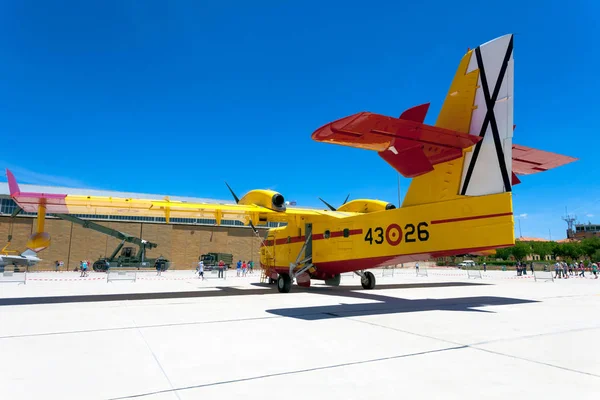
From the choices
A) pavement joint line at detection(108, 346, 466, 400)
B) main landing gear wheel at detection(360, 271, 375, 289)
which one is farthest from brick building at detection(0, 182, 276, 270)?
pavement joint line at detection(108, 346, 466, 400)

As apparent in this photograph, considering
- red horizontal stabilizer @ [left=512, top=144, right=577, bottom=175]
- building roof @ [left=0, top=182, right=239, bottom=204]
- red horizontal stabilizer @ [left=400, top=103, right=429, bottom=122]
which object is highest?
building roof @ [left=0, top=182, right=239, bottom=204]

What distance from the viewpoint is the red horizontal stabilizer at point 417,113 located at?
798cm

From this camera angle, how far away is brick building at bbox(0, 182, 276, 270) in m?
39.2

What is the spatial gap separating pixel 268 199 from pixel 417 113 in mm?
7659

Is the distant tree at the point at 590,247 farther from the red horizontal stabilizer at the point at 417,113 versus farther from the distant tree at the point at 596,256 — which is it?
the red horizontal stabilizer at the point at 417,113

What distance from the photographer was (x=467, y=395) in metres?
3.32

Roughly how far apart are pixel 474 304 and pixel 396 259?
2.47 m

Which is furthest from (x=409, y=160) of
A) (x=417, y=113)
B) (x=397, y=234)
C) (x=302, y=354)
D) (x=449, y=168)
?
(x=302, y=354)

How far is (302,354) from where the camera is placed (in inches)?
192

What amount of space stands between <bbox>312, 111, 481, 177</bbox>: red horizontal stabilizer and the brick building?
31.5 meters

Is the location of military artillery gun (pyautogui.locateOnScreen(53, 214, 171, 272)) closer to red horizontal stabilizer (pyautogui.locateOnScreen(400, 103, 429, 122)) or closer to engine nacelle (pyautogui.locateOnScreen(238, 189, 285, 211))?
engine nacelle (pyautogui.locateOnScreen(238, 189, 285, 211))

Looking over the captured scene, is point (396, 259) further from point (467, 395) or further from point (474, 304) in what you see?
point (467, 395)

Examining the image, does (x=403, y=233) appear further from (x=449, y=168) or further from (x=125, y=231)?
(x=125, y=231)

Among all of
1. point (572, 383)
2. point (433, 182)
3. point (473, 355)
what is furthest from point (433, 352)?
point (433, 182)
